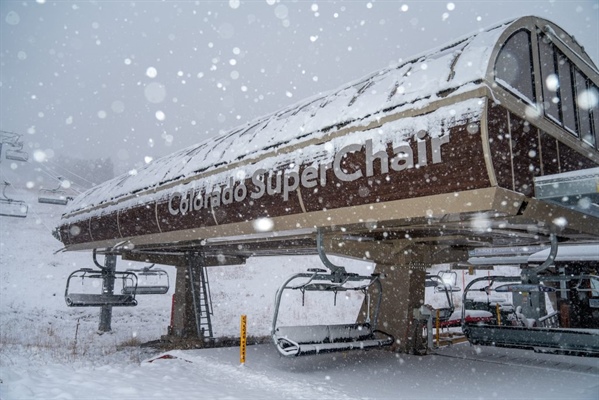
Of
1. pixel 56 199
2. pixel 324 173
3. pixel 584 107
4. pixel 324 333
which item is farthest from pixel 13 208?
pixel 584 107

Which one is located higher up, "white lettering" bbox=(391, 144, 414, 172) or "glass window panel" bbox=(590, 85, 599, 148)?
"glass window panel" bbox=(590, 85, 599, 148)

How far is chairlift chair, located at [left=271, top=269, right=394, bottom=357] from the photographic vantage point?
7.23 meters

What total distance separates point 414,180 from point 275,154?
280 cm

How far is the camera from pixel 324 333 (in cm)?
827

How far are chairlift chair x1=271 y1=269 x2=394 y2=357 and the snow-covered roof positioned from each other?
8.48 feet

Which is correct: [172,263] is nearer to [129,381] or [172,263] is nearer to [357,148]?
[129,381]

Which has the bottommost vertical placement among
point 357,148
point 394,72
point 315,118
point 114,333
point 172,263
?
point 114,333

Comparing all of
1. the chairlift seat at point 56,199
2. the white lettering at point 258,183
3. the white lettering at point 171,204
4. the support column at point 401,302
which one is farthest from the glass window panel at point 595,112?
the chairlift seat at point 56,199

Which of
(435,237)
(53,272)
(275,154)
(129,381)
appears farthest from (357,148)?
(53,272)

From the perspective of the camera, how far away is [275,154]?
24.4 feet

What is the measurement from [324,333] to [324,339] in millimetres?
119

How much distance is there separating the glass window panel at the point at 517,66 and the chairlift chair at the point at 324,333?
4058 millimetres

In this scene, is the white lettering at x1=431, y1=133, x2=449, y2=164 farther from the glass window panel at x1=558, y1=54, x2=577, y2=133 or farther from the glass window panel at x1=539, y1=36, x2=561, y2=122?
the glass window panel at x1=558, y1=54, x2=577, y2=133

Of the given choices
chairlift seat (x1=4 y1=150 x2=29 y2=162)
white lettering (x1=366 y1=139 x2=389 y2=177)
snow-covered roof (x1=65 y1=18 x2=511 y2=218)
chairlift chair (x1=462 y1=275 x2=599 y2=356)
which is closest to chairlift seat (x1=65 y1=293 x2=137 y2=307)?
snow-covered roof (x1=65 y1=18 x2=511 y2=218)
